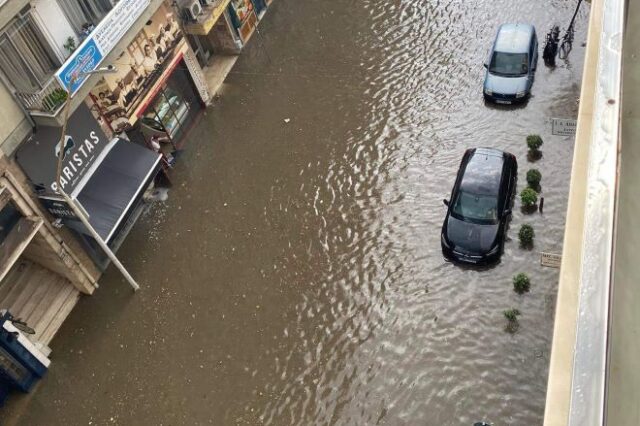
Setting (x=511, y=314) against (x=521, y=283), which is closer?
(x=511, y=314)

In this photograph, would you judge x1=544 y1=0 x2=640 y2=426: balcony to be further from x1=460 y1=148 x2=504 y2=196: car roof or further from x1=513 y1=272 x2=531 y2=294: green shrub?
x1=460 y1=148 x2=504 y2=196: car roof

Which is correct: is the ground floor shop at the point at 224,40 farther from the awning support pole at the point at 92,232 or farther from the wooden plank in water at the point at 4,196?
the wooden plank in water at the point at 4,196

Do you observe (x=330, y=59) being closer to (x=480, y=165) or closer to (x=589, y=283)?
(x=480, y=165)

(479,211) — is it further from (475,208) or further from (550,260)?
(550,260)

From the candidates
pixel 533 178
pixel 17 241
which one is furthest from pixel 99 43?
pixel 533 178

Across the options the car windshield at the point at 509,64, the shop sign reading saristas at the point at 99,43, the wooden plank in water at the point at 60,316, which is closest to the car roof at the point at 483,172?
the car windshield at the point at 509,64

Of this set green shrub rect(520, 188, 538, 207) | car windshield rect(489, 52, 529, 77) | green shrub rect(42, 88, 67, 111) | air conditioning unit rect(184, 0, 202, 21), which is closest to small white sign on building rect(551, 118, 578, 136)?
car windshield rect(489, 52, 529, 77)
